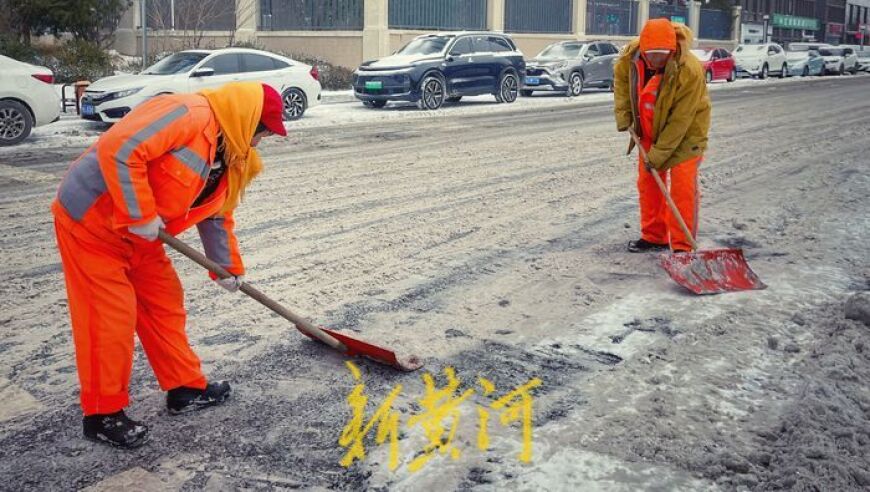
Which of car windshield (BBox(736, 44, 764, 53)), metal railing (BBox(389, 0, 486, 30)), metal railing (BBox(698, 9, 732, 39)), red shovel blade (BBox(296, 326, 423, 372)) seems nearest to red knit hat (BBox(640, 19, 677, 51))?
red shovel blade (BBox(296, 326, 423, 372))

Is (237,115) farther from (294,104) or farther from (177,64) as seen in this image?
(294,104)

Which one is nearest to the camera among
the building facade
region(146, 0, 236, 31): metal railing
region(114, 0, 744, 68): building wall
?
region(146, 0, 236, 31): metal railing

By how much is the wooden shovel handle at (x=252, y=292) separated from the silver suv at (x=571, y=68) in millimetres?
18586

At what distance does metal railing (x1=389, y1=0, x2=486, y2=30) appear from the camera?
92.6ft

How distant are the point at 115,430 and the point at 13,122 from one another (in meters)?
10.1

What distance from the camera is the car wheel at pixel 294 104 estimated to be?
16438 mm

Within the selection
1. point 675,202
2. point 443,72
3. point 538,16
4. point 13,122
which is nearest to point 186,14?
point 443,72

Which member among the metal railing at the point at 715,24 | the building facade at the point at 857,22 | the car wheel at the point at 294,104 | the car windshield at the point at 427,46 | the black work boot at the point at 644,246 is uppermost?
the building facade at the point at 857,22

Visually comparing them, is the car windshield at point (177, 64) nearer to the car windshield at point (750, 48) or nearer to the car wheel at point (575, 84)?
the car wheel at point (575, 84)

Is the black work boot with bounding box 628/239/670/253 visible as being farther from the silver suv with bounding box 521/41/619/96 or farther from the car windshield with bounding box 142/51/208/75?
the silver suv with bounding box 521/41/619/96

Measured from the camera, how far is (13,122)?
39.6ft

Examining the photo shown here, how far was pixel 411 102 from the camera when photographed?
18.9 m

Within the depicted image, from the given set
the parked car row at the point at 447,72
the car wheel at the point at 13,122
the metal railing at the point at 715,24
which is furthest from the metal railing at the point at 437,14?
the metal railing at the point at 715,24

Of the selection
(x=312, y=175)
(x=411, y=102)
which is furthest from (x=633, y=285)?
(x=411, y=102)
